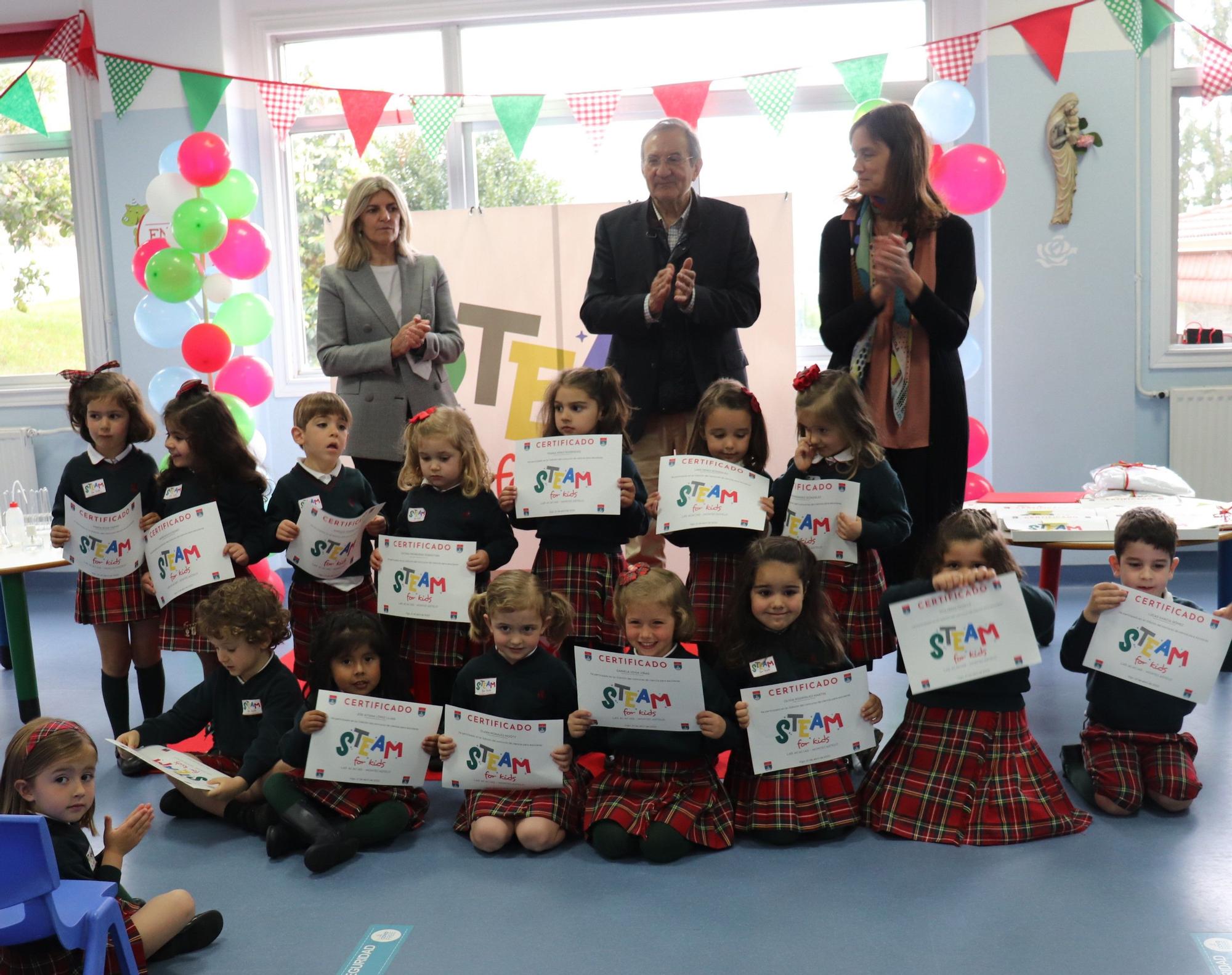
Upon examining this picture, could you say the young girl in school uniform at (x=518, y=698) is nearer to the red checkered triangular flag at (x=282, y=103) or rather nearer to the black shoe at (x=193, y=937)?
the black shoe at (x=193, y=937)

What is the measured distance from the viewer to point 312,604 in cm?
327

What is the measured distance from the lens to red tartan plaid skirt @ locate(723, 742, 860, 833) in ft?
8.75

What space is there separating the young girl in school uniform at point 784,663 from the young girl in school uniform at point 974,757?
14 cm

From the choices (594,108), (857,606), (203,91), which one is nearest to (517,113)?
(594,108)

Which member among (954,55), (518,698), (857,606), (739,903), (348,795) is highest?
(954,55)

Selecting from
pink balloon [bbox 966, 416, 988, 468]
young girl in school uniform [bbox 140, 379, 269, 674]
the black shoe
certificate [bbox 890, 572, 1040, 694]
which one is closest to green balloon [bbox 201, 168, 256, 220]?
young girl in school uniform [bbox 140, 379, 269, 674]

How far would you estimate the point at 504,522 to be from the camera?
3.17 m

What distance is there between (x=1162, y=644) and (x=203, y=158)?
4.09 m

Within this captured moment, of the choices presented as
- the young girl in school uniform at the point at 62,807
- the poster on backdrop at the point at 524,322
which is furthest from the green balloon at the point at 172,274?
the young girl in school uniform at the point at 62,807

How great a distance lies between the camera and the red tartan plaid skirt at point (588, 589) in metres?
3.09

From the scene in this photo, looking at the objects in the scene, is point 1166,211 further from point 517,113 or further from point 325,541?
point 325,541

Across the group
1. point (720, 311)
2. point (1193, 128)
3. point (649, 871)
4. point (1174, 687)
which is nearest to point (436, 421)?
point (720, 311)

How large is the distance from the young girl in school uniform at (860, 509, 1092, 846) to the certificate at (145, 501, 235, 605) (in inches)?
72.8

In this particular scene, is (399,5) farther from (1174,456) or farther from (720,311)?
(1174,456)
